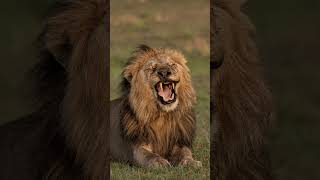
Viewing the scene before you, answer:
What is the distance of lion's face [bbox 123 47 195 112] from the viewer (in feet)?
9.04

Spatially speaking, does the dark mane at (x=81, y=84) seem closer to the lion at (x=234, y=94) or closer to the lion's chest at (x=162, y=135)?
the lion's chest at (x=162, y=135)

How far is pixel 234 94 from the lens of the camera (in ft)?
9.53

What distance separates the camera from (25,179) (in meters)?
3.44

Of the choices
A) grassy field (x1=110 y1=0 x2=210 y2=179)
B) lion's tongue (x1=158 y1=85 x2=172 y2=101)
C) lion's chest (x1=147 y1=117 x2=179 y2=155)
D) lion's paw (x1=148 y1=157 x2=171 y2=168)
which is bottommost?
lion's paw (x1=148 y1=157 x2=171 y2=168)

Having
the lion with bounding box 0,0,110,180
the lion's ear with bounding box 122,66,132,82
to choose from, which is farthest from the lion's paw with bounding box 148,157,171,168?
the lion's ear with bounding box 122,66,132,82

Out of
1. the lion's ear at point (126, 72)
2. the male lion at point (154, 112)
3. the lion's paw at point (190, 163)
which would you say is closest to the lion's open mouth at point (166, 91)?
the male lion at point (154, 112)

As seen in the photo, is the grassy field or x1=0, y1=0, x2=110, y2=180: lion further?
x1=0, y1=0, x2=110, y2=180: lion

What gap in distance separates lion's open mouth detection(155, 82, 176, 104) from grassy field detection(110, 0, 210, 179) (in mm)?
76

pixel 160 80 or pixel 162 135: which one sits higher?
pixel 160 80

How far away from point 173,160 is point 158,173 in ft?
0.37

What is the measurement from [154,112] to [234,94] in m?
0.28

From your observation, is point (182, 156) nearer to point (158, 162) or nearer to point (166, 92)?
point (158, 162)

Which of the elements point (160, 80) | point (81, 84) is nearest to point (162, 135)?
point (160, 80)

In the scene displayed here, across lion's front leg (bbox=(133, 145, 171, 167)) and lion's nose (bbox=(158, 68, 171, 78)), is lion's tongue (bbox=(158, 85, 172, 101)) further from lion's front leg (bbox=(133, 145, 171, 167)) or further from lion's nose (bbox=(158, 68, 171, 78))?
lion's front leg (bbox=(133, 145, 171, 167))
